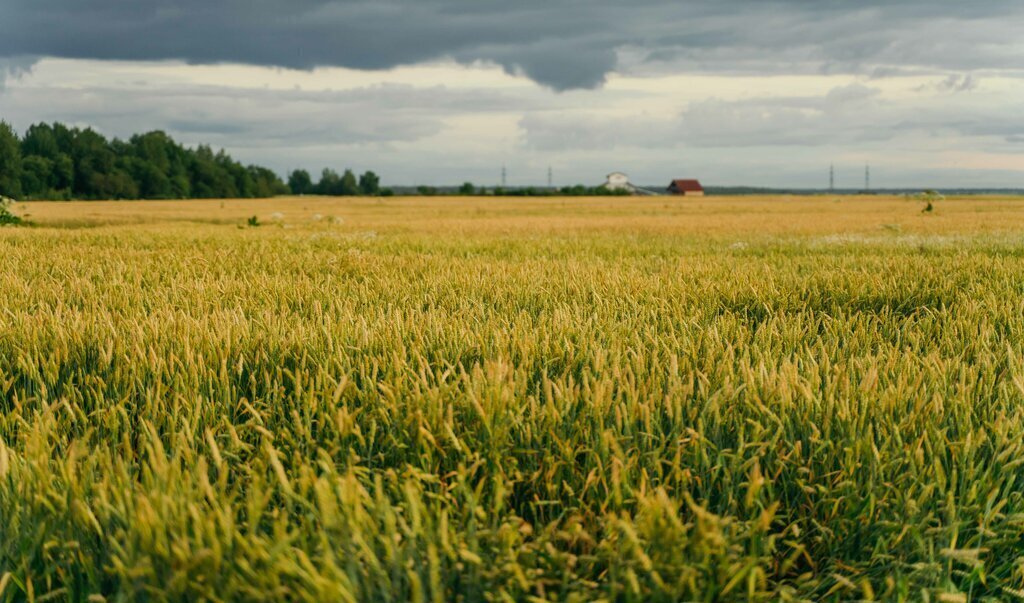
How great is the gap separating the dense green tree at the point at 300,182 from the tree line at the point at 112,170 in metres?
21.9

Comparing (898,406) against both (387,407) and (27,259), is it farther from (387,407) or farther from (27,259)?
Result: (27,259)

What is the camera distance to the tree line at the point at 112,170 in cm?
8844

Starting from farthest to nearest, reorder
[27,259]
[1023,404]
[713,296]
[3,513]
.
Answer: [27,259] → [713,296] → [1023,404] → [3,513]

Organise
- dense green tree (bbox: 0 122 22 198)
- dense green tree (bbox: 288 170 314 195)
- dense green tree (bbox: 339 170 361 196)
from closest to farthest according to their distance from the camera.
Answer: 1. dense green tree (bbox: 0 122 22 198)
2. dense green tree (bbox: 339 170 361 196)
3. dense green tree (bbox: 288 170 314 195)

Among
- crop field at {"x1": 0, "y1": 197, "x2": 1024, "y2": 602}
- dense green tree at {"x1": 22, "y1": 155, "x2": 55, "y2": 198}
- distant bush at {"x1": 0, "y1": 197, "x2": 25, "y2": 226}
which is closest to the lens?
crop field at {"x1": 0, "y1": 197, "x2": 1024, "y2": 602}

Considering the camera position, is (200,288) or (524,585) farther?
(200,288)

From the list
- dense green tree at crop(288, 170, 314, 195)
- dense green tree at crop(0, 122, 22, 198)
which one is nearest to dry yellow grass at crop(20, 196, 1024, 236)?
dense green tree at crop(0, 122, 22, 198)

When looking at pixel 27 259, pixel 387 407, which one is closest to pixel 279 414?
pixel 387 407

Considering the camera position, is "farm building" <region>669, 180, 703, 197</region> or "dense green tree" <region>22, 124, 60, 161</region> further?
"farm building" <region>669, 180, 703, 197</region>

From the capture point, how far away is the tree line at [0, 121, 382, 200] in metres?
88.4

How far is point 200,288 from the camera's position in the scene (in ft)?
14.9

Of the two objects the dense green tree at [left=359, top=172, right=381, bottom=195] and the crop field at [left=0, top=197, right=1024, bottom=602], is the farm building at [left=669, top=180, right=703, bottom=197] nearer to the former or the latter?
the dense green tree at [left=359, top=172, right=381, bottom=195]

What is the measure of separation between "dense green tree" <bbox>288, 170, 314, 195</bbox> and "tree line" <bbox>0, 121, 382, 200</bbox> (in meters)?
21.9

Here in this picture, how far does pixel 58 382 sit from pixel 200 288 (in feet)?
6.40
